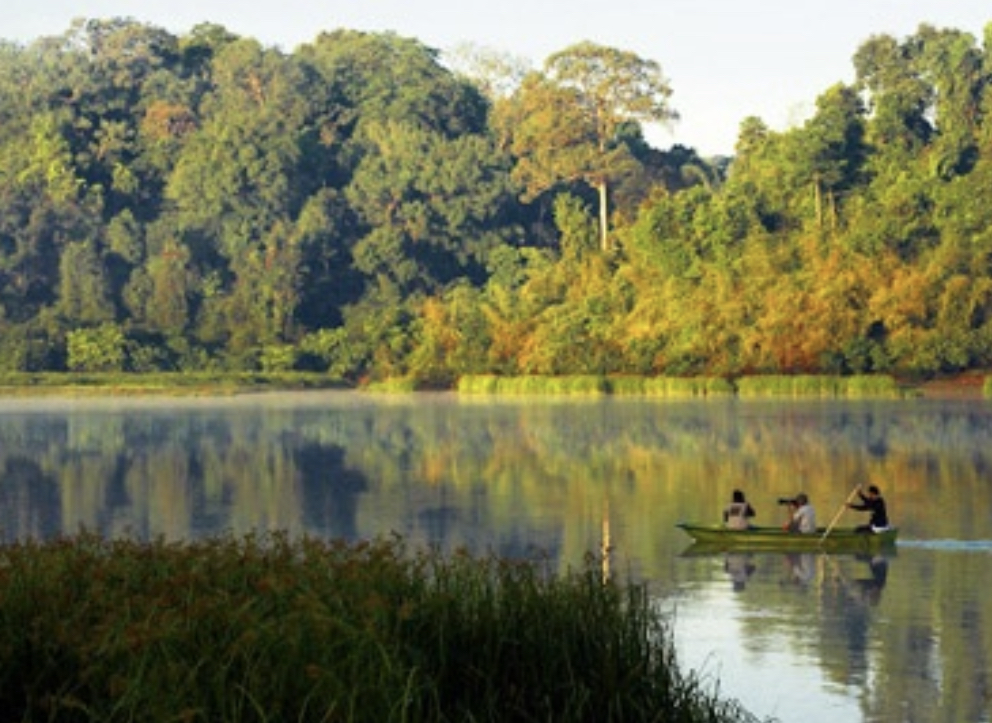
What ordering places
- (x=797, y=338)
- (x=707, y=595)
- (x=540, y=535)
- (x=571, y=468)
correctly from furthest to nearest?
1. (x=797, y=338)
2. (x=571, y=468)
3. (x=540, y=535)
4. (x=707, y=595)

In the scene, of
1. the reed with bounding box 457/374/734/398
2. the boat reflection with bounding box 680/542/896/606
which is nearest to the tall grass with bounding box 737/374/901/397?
the reed with bounding box 457/374/734/398

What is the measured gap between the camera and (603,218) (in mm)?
110688

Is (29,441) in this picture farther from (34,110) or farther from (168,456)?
(34,110)

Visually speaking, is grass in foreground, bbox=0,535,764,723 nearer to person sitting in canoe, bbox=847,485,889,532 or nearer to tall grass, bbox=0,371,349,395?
person sitting in canoe, bbox=847,485,889,532

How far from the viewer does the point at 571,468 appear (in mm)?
40438

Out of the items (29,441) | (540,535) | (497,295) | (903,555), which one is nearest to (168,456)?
(29,441)

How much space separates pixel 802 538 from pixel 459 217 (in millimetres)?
87509

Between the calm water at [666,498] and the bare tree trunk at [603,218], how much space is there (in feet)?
127

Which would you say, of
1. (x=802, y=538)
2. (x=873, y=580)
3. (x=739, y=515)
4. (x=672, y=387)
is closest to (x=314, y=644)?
(x=873, y=580)

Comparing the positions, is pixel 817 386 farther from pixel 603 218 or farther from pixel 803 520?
pixel 803 520

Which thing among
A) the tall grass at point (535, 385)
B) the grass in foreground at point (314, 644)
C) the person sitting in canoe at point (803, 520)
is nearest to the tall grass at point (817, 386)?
the tall grass at point (535, 385)

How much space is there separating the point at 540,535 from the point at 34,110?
3775 inches

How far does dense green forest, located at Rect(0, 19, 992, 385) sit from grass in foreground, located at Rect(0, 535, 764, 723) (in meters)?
66.3

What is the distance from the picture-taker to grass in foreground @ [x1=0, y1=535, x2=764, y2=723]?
1079cm
